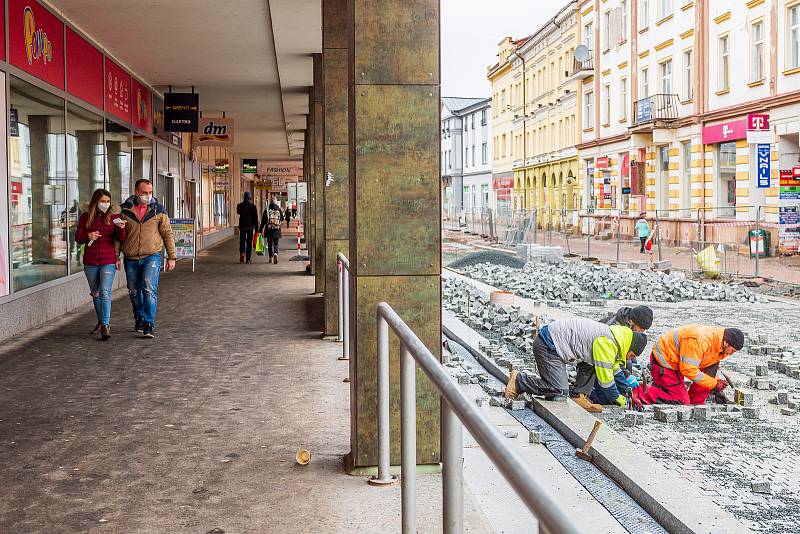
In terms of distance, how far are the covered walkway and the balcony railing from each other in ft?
103

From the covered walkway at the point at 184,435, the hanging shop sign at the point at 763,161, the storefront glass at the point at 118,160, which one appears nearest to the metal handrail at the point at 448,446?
the covered walkway at the point at 184,435

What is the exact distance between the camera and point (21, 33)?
37.9ft

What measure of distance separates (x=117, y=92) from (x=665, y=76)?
29.7m

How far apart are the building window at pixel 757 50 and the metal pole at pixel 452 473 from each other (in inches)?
1270

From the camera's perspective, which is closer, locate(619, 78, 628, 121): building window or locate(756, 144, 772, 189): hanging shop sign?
locate(756, 144, 772, 189): hanging shop sign

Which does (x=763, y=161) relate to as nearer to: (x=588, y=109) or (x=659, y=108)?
(x=659, y=108)

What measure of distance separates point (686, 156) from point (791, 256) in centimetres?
A: 1549

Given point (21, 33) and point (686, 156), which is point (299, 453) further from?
point (686, 156)

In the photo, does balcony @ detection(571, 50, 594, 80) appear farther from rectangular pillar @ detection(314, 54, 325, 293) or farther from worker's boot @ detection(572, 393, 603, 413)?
worker's boot @ detection(572, 393, 603, 413)

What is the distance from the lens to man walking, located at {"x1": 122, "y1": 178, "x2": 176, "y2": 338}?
11031 millimetres

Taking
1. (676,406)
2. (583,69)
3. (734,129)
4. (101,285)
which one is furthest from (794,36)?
(101,285)

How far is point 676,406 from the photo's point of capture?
8250mm

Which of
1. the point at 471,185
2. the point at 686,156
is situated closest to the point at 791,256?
the point at 686,156

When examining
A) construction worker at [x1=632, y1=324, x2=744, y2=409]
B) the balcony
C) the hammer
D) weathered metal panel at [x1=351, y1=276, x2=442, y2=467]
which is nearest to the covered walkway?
weathered metal panel at [x1=351, y1=276, x2=442, y2=467]
